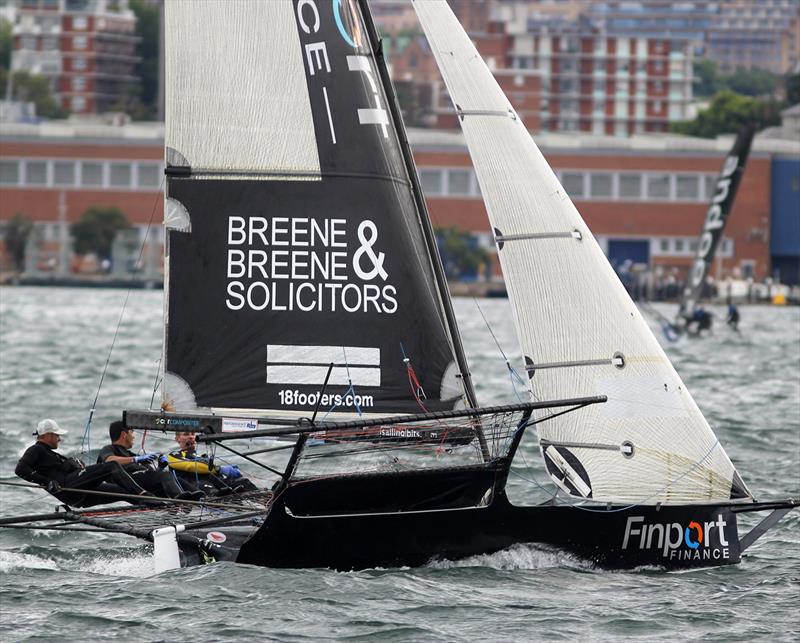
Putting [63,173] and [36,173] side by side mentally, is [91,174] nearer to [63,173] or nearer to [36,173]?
[63,173]

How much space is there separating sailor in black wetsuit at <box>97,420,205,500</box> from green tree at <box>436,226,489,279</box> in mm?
62079

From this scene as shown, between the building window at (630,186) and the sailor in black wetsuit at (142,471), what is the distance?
6549 cm

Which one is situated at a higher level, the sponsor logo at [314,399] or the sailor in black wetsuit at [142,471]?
the sponsor logo at [314,399]

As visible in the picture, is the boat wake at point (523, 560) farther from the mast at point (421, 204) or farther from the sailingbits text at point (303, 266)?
the sailingbits text at point (303, 266)

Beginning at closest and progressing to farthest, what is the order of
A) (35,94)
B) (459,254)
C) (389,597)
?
(389,597), (459,254), (35,94)

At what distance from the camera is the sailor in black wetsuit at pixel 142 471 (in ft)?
34.3

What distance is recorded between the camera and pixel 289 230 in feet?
34.2

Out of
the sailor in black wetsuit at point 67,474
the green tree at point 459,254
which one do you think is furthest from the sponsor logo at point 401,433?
the green tree at point 459,254

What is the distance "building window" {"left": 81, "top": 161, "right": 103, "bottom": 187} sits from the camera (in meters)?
76.7

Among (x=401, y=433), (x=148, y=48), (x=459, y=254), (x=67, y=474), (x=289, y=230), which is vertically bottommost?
(x=459, y=254)

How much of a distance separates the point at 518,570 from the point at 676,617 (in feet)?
3.94

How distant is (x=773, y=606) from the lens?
946 centimetres

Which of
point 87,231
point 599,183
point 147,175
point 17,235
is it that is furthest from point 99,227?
point 599,183

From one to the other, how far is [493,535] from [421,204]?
203 cm
